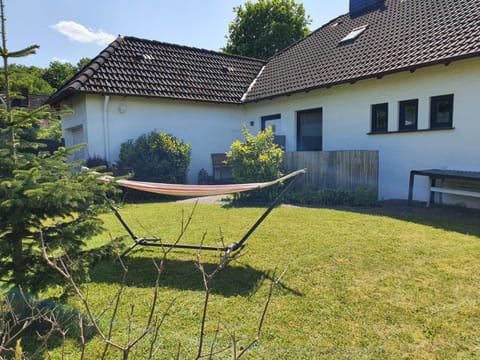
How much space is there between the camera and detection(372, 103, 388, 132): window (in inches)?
370

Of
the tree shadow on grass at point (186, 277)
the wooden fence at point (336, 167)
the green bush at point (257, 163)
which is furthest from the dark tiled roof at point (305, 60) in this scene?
the tree shadow on grass at point (186, 277)

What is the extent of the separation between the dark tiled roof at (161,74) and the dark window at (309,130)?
2848 mm

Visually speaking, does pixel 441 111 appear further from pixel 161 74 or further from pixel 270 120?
pixel 161 74

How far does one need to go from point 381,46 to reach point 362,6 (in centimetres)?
491

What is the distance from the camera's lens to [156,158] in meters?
10.3

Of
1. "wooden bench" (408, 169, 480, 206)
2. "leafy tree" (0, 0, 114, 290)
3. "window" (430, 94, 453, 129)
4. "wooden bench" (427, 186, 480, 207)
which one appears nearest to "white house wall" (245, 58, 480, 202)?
"window" (430, 94, 453, 129)

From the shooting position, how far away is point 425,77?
833 centimetres

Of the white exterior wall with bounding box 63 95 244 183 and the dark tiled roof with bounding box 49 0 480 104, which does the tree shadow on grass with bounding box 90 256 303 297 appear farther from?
the white exterior wall with bounding box 63 95 244 183

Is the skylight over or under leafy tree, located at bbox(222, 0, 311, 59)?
under

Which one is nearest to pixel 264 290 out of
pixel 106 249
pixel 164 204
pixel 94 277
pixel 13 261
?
pixel 106 249

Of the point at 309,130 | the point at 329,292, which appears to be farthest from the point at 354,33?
the point at 329,292

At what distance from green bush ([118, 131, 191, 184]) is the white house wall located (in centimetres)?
463

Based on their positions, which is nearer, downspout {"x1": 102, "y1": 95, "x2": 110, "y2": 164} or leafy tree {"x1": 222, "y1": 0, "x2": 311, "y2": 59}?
downspout {"x1": 102, "y1": 95, "x2": 110, "y2": 164}

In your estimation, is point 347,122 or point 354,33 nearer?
point 347,122
